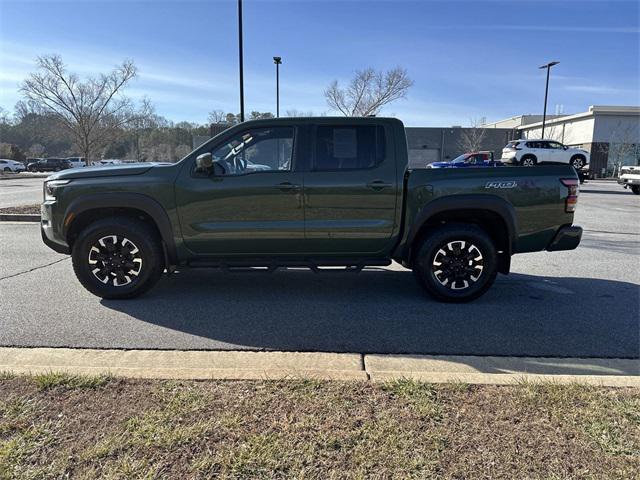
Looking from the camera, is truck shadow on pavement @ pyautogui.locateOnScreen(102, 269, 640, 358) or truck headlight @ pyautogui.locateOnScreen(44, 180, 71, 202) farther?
truck headlight @ pyautogui.locateOnScreen(44, 180, 71, 202)

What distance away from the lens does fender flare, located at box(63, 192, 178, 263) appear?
4.68 meters

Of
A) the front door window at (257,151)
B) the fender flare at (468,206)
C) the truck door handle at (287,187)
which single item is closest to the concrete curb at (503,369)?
the fender flare at (468,206)

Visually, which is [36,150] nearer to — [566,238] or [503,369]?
[566,238]

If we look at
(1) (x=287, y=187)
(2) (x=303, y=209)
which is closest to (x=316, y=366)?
(2) (x=303, y=209)

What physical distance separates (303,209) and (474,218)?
201 cm

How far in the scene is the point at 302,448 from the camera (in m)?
2.32

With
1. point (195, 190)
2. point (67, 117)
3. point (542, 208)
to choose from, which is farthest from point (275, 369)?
point (67, 117)

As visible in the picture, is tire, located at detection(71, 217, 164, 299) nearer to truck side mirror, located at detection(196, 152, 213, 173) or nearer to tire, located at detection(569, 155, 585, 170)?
truck side mirror, located at detection(196, 152, 213, 173)

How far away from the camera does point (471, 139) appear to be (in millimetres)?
46875

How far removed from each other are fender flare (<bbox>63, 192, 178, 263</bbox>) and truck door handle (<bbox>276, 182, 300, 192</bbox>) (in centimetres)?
128

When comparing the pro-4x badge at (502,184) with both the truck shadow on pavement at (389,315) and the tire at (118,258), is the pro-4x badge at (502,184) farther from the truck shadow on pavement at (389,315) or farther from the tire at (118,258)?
the tire at (118,258)

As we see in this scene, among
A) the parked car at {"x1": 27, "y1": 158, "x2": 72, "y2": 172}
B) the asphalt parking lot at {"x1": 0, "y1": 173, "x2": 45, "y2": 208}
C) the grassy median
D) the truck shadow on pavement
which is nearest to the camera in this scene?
the grassy median

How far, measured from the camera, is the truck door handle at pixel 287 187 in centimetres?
472

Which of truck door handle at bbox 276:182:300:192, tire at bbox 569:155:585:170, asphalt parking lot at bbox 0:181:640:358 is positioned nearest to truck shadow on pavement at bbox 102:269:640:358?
asphalt parking lot at bbox 0:181:640:358
